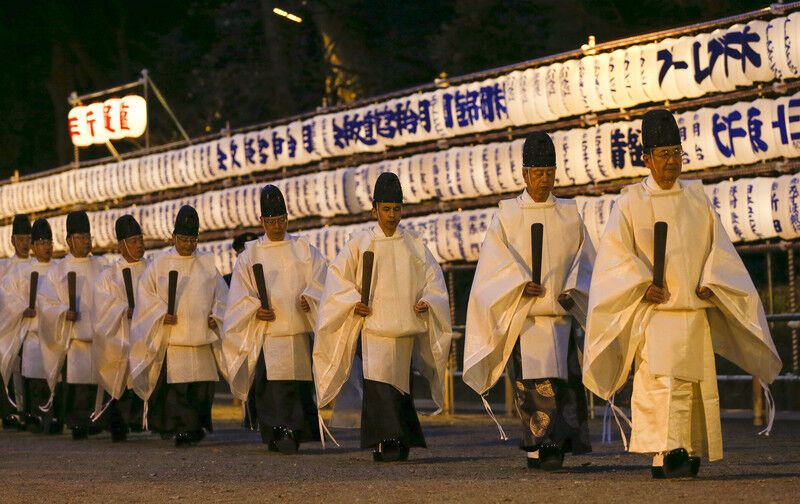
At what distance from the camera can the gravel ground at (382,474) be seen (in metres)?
8.68

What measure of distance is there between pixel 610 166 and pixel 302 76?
1371 cm

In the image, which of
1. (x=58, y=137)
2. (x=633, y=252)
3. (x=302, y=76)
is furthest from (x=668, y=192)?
(x=58, y=137)

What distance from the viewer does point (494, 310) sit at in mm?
10453

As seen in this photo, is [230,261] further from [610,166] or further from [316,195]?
[610,166]

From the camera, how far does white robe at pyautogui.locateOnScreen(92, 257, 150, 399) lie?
Answer: 15.8 metres

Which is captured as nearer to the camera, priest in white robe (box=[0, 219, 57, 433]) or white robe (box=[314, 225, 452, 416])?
white robe (box=[314, 225, 452, 416])

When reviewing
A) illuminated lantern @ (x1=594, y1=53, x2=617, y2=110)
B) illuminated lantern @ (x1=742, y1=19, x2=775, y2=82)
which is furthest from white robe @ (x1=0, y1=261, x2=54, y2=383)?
illuminated lantern @ (x1=742, y1=19, x2=775, y2=82)

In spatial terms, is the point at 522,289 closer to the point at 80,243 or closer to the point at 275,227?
the point at 275,227

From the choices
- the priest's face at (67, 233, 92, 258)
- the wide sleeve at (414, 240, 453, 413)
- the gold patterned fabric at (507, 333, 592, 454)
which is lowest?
the gold patterned fabric at (507, 333, 592, 454)

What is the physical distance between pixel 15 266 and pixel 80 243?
6.06 ft

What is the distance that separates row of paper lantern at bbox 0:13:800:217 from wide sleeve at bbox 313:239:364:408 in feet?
15.0

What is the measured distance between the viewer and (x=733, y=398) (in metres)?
17.9

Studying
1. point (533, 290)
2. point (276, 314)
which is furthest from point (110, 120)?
point (533, 290)

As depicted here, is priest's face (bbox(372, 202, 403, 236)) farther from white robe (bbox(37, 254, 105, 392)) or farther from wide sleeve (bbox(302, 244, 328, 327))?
white robe (bbox(37, 254, 105, 392))
